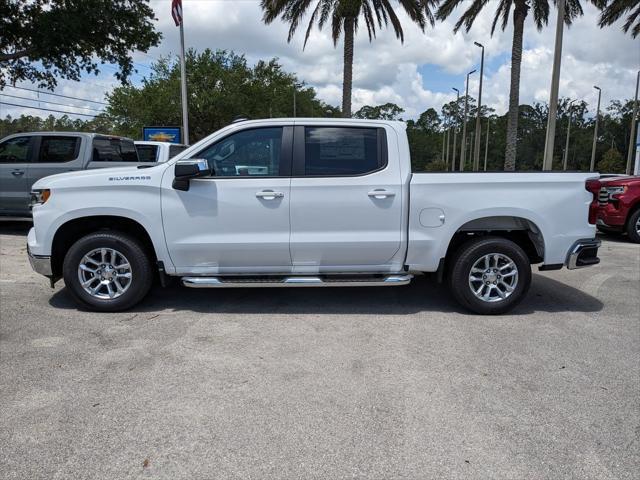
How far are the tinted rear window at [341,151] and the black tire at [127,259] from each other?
1.87m

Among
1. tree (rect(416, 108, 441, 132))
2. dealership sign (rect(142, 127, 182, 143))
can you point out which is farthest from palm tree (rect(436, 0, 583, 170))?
tree (rect(416, 108, 441, 132))

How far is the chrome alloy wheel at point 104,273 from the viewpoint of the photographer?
5246 mm

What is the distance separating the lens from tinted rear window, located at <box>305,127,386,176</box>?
17.1ft

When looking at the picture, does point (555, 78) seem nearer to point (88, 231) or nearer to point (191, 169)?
point (191, 169)

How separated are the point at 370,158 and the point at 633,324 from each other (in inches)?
122

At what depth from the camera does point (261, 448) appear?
115 inches

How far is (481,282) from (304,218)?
1.94 meters

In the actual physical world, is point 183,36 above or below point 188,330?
above

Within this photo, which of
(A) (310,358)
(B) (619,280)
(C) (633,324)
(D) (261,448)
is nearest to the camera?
(D) (261,448)

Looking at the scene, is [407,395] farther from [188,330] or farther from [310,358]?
[188,330]

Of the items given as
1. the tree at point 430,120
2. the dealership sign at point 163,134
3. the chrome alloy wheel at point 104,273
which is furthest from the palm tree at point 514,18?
the tree at point 430,120

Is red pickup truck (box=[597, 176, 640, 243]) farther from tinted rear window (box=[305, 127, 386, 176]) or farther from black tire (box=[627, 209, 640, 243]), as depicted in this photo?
tinted rear window (box=[305, 127, 386, 176])

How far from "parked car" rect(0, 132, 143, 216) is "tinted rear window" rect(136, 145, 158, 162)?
1835mm

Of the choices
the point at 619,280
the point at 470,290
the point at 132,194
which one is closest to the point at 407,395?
the point at 470,290
